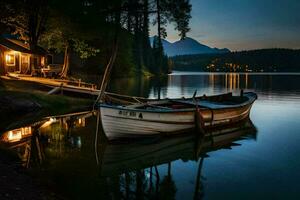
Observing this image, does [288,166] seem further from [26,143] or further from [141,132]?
[26,143]

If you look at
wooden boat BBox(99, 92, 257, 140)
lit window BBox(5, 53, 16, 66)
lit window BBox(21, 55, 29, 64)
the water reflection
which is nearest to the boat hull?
wooden boat BBox(99, 92, 257, 140)

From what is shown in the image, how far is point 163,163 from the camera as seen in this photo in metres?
16.2

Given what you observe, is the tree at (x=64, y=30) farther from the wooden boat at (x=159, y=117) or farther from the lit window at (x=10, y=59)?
the wooden boat at (x=159, y=117)

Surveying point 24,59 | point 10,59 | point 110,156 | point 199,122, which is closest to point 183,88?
point 24,59

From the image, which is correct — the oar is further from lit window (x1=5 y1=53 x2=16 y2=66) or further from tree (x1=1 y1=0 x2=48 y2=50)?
lit window (x1=5 y1=53 x2=16 y2=66)

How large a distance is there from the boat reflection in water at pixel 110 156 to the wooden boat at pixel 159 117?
591 mm

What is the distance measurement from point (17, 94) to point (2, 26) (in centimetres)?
1427

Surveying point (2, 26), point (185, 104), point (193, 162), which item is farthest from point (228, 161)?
point (2, 26)

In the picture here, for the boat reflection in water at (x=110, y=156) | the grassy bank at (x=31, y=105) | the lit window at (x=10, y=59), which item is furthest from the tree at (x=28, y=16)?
the boat reflection in water at (x=110, y=156)

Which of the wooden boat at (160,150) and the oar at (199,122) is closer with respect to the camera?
the wooden boat at (160,150)

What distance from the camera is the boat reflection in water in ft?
40.7

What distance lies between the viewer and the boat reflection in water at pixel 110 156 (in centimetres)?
1240

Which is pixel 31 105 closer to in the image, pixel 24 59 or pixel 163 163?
pixel 163 163

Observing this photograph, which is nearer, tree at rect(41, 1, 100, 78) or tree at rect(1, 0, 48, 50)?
tree at rect(1, 0, 48, 50)
